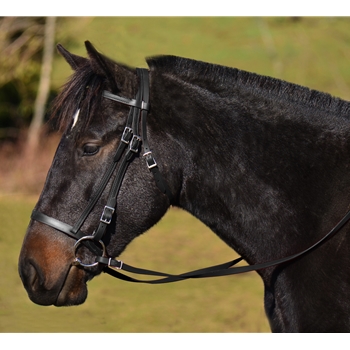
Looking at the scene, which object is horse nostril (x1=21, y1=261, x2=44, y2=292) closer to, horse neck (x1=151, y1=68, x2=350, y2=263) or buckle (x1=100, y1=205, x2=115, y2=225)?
buckle (x1=100, y1=205, x2=115, y2=225)

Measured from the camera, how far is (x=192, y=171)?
3041mm

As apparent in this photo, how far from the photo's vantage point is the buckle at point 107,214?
2.92m

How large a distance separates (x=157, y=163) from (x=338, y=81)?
13.6 m

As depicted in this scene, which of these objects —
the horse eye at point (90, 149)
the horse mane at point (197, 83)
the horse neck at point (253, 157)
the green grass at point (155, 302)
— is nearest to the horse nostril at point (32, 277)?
the horse eye at point (90, 149)

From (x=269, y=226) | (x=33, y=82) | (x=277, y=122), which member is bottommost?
(x=269, y=226)

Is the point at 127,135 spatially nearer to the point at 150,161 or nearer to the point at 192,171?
the point at 150,161

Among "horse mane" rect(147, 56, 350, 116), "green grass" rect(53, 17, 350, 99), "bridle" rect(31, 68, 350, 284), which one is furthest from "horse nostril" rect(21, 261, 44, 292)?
"green grass" rect(53, 17, 350, 99)

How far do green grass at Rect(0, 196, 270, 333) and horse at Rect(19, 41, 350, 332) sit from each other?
3139 mm

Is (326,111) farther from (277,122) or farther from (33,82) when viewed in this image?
(33,82)

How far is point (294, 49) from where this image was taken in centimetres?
1631

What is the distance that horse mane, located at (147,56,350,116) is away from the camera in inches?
119

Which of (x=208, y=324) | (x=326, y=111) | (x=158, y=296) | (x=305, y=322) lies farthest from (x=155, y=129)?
(x=158, y=296)

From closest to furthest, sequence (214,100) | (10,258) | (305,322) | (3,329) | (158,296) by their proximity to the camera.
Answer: (305,322)
(214,100)
(3,329)
(158,296)
(10,258)

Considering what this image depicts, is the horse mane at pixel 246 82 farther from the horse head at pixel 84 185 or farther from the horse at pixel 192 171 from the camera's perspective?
the horse head at pixel 84 185
